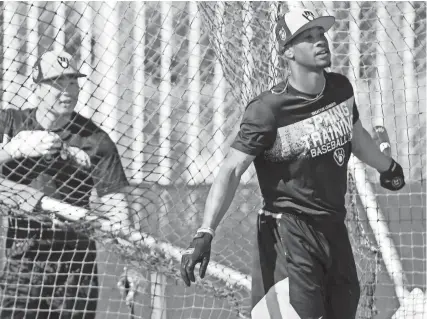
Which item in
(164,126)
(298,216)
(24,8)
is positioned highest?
(24,8)

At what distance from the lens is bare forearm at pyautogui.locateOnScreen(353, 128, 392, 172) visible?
4418 millimetres

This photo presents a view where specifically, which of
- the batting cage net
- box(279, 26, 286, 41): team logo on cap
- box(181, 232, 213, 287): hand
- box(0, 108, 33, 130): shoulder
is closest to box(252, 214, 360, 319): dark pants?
box(181, 232, 213, 287): hand

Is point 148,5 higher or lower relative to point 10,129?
higher

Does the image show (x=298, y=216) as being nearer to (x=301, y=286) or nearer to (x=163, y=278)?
(x=301, y=286)

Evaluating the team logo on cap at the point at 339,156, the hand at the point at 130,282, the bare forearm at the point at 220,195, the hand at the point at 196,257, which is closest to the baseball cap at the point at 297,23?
the team logo on cap at the point at 339,156

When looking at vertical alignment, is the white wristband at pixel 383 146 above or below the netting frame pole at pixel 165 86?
below

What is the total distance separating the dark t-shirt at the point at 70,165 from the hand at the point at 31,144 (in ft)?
0.39

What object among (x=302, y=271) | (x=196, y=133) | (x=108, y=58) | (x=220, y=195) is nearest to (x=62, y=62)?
(x=108, y=58)

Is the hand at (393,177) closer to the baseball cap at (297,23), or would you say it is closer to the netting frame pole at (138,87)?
the baseball cap at (297,23)

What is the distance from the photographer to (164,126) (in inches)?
263

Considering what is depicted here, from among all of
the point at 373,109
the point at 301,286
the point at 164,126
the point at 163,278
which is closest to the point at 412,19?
the point at 373,109

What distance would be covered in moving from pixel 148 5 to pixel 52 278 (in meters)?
1.91

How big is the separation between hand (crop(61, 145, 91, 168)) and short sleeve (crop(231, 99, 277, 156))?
5.12ft

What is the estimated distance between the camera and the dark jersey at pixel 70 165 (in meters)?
5.38
